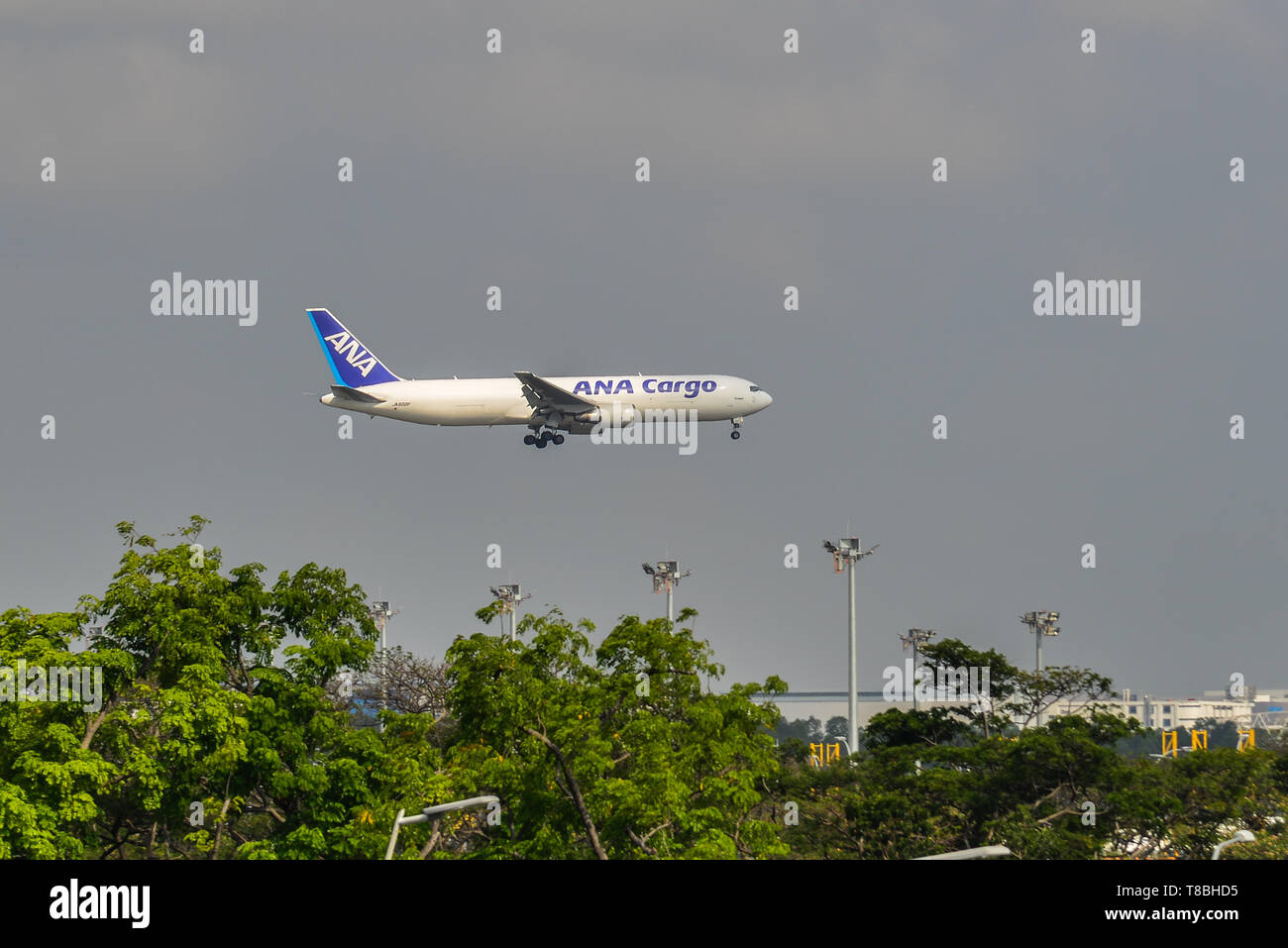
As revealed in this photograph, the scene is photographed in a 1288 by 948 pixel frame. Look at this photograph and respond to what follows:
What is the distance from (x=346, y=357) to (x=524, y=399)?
1507 centimetres

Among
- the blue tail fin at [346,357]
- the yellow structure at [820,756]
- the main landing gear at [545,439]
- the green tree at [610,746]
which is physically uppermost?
the blue tail fin at [346,357]

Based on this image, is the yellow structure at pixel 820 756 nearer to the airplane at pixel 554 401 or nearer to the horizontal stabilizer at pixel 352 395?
the airplane at pixel 554 401

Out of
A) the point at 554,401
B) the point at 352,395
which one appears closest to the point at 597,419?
the point at 554,401

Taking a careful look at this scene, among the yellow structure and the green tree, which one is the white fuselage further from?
the green tree

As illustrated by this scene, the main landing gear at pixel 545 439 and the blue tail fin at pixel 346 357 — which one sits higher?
the blue tail fin at pixel 346 357

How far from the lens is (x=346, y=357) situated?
9969 cm

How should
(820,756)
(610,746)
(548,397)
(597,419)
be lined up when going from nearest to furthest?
(610,746) → (548,397) → (597,419) → (820,756)

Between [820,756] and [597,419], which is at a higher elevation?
[597,419]

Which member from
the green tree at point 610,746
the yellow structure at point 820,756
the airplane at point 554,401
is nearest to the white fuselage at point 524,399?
the airplane at point 554,401

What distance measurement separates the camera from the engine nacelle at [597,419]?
88812mm

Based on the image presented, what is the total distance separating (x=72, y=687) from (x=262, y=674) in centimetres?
581

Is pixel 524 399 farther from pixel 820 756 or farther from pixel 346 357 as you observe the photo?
pixel 820 756

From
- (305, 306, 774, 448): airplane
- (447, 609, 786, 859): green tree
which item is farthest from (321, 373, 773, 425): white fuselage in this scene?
(447, 609, 786, 859): green tree
